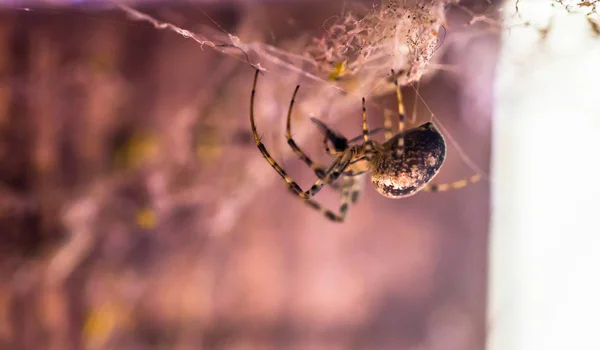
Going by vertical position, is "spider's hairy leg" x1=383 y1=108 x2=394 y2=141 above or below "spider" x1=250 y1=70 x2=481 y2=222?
above

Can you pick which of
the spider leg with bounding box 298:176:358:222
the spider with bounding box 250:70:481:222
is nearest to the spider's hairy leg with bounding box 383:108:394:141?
the spider with bounding box 250:70:481:222

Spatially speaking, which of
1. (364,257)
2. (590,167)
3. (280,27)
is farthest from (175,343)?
(590,167)

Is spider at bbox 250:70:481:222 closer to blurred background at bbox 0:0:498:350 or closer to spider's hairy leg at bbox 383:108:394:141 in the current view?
spider's hairy leg at bbox 383:108:394:141

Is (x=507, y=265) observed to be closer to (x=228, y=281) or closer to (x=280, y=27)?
(x=228, y=281)

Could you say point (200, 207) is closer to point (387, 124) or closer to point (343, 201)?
point (343, 201)

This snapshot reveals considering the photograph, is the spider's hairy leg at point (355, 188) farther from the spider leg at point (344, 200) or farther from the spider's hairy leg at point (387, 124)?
the spider's hairy leg at point (387, 124)

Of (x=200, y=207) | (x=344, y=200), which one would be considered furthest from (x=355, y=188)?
(x=200, y=207)
